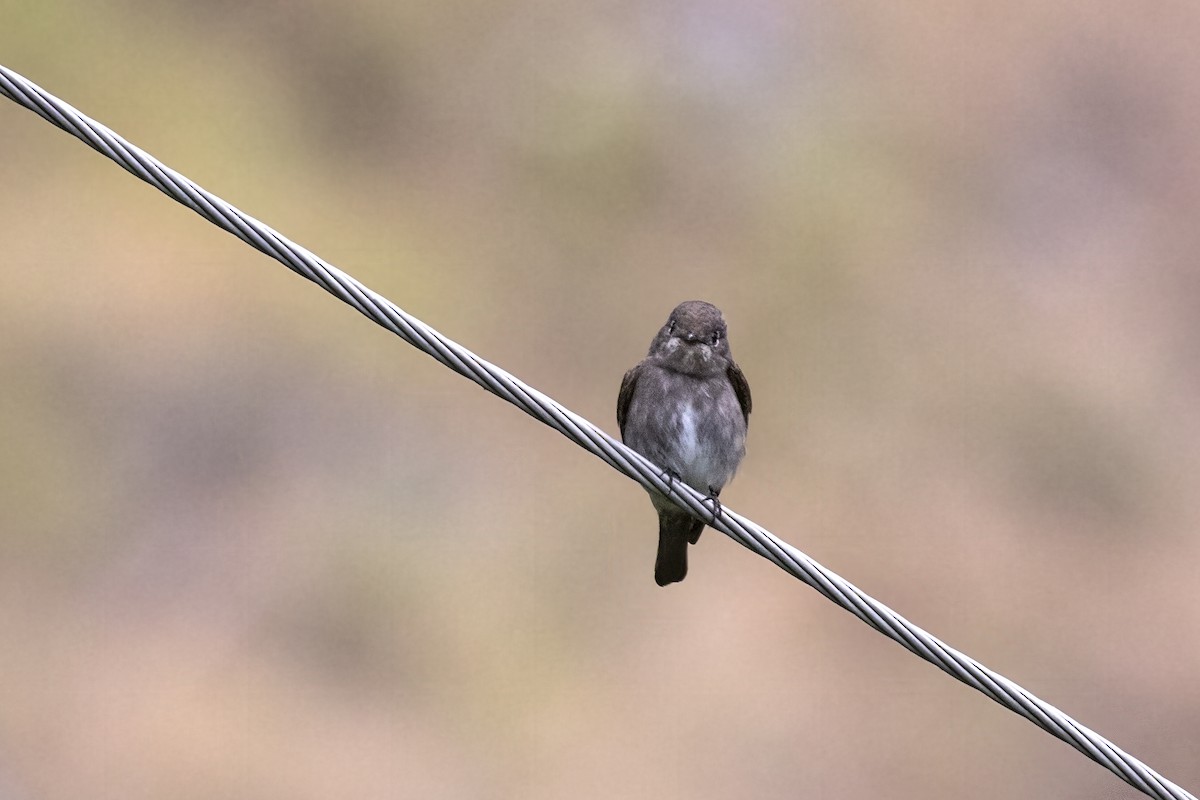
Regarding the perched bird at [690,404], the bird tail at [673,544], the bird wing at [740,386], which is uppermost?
the bird wing at [740,386]

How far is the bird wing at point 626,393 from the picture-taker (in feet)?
23.4

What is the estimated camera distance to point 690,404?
6.91m

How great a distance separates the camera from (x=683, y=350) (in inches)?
271

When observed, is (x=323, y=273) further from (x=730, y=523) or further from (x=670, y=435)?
(x=670, y=435)

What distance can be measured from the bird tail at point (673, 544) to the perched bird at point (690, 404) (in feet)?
0.50

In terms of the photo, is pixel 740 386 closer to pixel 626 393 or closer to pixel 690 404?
pixel 690 404

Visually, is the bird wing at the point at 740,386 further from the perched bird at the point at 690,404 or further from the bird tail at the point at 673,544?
the bird tail at the point at 673,544

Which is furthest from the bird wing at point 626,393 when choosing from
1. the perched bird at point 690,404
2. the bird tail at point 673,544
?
the bird tail at point 673,544

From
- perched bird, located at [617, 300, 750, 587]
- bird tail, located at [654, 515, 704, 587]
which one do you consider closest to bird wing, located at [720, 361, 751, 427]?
perched bird, located at [617, 300, 750, 587]

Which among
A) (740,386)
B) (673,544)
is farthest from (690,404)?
(673,544)

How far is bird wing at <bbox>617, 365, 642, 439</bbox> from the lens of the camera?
714cm

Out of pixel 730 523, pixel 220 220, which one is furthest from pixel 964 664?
pixel 220 220

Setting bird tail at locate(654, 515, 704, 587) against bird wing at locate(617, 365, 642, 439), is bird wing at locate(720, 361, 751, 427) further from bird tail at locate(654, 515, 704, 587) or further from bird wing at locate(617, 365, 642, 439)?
bird tail at locate(654, 515, 704, 587)

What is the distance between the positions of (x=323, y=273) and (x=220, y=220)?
0.30 meters
